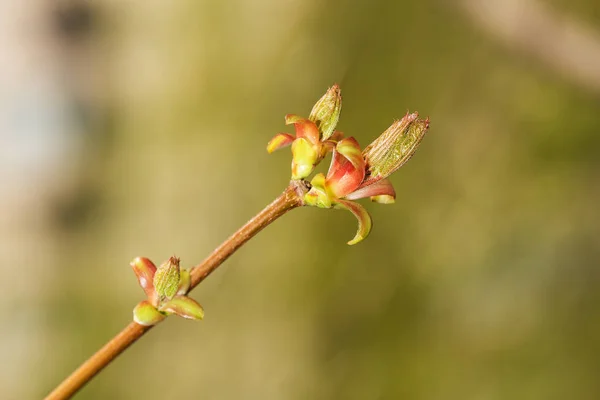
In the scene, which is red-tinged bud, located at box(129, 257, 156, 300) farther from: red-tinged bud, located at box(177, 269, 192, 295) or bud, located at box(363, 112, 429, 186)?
bud, located at box(363, 112, 429, 186)

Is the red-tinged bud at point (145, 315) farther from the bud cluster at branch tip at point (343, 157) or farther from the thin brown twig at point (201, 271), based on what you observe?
the bud cluster at branch tip at point (343, 157)

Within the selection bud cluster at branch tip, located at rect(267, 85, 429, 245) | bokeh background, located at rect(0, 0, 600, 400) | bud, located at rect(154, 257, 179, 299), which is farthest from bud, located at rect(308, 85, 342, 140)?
bokeh background, located at rect(0, 0, 600, 400)

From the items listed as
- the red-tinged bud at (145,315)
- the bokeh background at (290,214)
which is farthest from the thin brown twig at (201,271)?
the bokeh background at (290,214)

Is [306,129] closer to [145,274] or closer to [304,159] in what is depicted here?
[304,159]

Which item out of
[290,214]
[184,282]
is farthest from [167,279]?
[290,214]

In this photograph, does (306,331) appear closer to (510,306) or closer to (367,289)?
(367,289)
